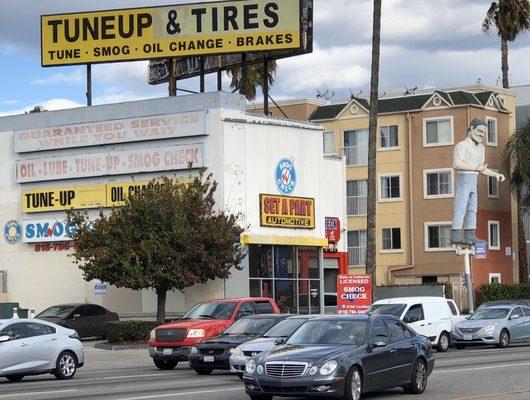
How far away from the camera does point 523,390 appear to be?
68.1 feet

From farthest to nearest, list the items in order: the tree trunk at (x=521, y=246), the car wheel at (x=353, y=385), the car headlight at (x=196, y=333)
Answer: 1. the tree trunk at (x=521, y=246)
2. the car headlight at (x=196, y=333)
3. the car wheel at (x=353, y=385)

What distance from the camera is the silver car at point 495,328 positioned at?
127ft

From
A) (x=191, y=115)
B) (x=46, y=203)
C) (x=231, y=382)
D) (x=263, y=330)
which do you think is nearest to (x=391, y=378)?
(x=231, y=382)

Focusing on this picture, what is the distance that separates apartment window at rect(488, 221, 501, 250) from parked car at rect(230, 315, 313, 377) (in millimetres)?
44429

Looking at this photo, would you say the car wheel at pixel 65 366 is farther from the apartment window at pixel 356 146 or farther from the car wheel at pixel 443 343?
the apartment window at pixel 356 146

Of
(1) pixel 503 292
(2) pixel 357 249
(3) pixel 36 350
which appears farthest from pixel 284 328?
(2) pixel 357 249

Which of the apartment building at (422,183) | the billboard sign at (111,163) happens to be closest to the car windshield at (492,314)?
the billboard sign at (111,163)

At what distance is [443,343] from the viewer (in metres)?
37.9

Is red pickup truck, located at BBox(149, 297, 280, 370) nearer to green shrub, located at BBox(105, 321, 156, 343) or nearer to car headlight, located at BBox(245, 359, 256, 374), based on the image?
green shrub, located at BBox(105, 321, 156, 343)

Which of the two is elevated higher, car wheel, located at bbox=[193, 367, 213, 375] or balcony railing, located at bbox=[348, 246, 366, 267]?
balcony railing, located at bbox=[348, 246, 366, 267]

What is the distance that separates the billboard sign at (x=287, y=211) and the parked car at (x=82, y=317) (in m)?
7.03

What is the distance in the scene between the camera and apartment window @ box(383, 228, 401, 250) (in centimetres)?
6844

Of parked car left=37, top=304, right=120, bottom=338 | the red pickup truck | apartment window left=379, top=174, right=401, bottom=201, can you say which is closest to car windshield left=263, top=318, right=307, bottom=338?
the red pickup truck

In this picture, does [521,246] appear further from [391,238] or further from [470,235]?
[470,235]
